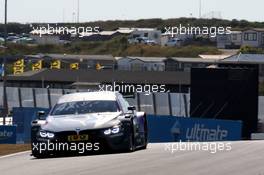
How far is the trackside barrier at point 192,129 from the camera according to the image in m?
27.3

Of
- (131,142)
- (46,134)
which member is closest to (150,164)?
(131,142)

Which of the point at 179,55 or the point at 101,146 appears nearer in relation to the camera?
the point at 101,146

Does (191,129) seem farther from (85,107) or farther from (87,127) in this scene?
(87,127)

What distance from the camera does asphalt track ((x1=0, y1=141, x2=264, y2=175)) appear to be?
13625mm

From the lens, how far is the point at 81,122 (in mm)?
16875

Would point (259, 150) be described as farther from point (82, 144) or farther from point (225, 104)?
point (225, 104)

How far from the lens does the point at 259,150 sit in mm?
17344

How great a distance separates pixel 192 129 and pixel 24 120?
7.52m

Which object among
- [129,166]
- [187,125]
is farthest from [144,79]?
[129,166]

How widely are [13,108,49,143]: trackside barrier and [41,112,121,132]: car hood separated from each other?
13.6 m

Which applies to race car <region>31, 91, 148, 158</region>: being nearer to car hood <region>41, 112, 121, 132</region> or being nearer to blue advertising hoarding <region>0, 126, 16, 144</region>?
car hood <region>41, 112, 121, 132</region>

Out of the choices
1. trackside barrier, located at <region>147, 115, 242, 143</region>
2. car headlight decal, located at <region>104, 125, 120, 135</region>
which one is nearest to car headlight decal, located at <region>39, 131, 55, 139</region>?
car headlight decal, located at <region>104, 125, 120, 135</region>

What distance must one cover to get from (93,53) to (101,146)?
3629 inches

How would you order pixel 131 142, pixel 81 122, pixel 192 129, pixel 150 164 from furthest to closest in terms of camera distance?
pixel 192 129 < pixel 131 142 < pixel 81 122 < pixel 150 164
